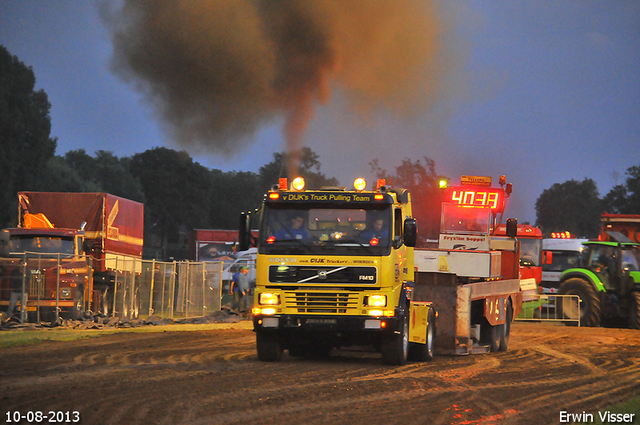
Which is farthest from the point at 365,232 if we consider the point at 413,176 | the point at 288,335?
the point at 413,176

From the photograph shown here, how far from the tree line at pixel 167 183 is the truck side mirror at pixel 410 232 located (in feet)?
31.5

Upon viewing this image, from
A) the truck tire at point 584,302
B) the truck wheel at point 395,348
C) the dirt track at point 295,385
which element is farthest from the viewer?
the truck tire at point 584,302

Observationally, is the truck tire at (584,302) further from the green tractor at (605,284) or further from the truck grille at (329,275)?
the truck grille at (329,275)

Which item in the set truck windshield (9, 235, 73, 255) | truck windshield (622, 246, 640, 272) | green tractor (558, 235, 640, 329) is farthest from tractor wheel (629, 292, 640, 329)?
truck windshield (9, 235, 73, 255)

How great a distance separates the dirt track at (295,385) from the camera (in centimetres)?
840

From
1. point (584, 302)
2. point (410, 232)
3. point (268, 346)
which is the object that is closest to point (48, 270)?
point (268, 346)

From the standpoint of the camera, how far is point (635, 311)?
2506 cm

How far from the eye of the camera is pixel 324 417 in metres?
8.29

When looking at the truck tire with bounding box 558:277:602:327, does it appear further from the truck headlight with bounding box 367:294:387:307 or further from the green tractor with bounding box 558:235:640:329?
the truck headlight with bounding box 367:294:387:307

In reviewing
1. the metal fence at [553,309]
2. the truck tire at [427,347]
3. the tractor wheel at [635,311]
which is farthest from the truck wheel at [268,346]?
the tractor wheel at [635,311]

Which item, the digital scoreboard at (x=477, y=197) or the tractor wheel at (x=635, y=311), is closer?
the digital scoreboard at (x=477, y=197)

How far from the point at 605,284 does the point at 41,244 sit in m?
17.5

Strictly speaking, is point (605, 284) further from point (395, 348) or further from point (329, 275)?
point (329, 275)

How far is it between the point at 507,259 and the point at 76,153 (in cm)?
10095
